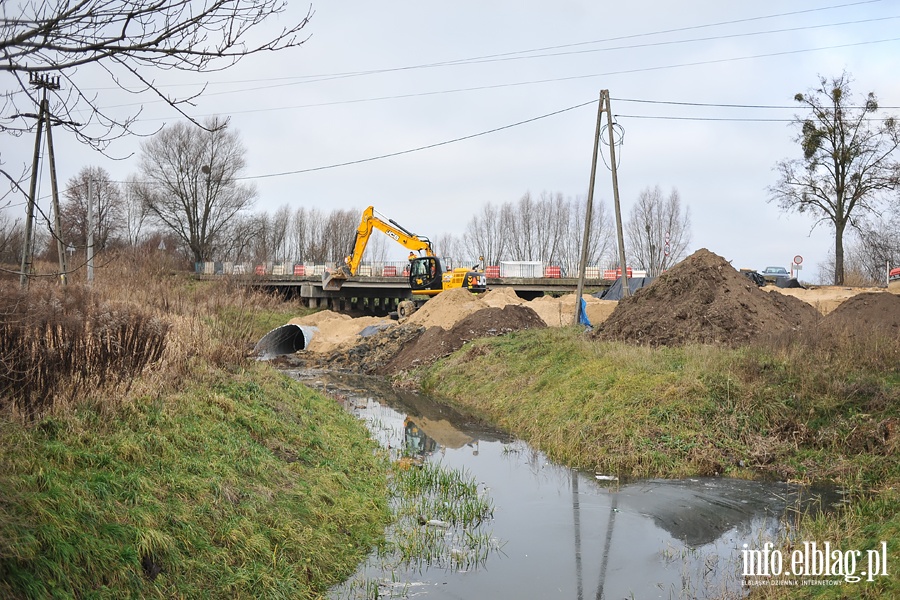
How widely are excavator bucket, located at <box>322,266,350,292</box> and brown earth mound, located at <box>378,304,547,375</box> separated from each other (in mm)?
19037

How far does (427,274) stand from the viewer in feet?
133

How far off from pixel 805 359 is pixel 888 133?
1138 inches

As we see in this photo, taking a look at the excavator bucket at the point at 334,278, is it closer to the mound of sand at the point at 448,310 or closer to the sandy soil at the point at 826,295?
the mound of sand at the point at 448,310

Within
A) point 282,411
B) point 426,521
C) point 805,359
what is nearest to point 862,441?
point 805,359

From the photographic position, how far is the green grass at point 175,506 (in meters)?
5.05

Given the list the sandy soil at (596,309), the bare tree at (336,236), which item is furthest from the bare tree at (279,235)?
the sandy soil at (596,309)

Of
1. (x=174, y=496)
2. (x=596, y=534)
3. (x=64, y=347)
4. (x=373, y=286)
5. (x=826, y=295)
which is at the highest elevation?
(x=373, y=286)

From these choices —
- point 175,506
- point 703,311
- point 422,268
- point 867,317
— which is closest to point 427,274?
point 422,268

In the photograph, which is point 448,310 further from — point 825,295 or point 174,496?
point 174,496

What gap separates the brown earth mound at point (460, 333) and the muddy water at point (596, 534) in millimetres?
11715

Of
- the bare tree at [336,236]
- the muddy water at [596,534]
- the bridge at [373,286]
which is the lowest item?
the muddy water at [596,534]

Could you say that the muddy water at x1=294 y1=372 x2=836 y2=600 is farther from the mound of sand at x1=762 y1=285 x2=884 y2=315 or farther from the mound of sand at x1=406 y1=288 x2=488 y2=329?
the mound of sand at x1=762 y1=285 x2=884 y2=315

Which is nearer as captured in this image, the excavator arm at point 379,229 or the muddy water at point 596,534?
the muddy water at point 596,534

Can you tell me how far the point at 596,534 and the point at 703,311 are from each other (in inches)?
412
